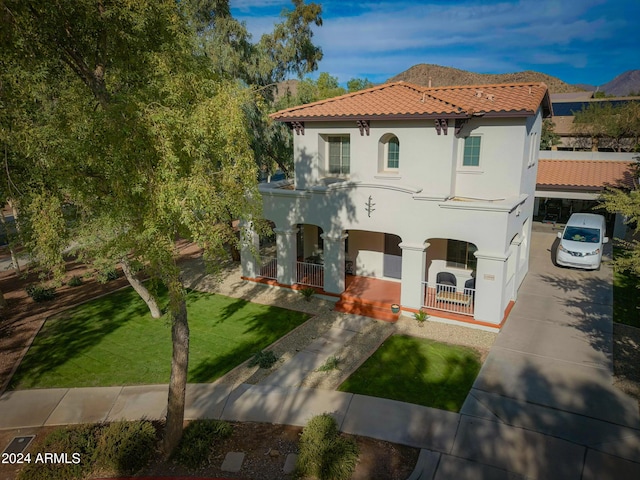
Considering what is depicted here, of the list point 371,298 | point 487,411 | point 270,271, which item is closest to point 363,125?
point 371,298

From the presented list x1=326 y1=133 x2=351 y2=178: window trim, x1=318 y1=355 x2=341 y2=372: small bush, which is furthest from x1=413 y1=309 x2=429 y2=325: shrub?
x1=326 y1=133 x2=351 y2=178: window trim

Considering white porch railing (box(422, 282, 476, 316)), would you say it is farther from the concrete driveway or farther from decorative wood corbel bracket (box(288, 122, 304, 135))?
decorative wood corbel bracket (box(288, 122, 304, 135))

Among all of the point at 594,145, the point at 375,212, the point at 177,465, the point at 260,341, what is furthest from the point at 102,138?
the point at 594,145

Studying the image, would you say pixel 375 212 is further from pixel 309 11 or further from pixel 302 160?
pixel 309 11

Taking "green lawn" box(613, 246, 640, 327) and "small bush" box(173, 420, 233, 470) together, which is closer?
"small bush" box(173, 420, 233, 470)

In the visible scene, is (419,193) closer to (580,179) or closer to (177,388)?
(177,388)

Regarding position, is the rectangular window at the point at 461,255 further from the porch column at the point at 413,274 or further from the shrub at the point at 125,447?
the shrub at the point at 125,447
